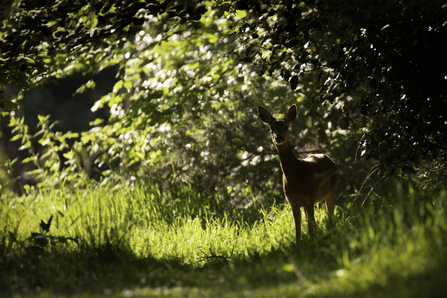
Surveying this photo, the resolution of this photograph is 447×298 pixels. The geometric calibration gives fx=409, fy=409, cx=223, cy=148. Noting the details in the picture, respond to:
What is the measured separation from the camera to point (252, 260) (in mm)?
4090

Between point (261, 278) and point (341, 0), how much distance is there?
2555mm

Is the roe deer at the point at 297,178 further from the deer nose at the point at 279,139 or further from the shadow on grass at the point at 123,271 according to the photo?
the shadow on grass at the point at 123,271

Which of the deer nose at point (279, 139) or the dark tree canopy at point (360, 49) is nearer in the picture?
the dark tree canopy at point (360, 49)

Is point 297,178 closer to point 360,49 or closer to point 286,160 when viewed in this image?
point 286,160

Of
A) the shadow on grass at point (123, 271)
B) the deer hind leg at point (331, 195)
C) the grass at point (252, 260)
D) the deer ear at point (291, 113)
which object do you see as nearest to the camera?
the grass at point (252, 260)

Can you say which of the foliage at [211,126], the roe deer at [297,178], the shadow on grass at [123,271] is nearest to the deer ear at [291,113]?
the roe deer at [297,178]

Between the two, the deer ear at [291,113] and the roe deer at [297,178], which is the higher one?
the deer ear at [291,113]

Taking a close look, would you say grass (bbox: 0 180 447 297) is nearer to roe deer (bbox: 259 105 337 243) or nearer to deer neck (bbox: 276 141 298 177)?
roe deer (bbox: 259 105 337 243)

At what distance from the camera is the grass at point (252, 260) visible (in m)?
2.74

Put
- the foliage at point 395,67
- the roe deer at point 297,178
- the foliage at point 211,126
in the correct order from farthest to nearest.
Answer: the foliage at point 211,126 < the roe deer at point 297,178 < the foliage at point 395,67

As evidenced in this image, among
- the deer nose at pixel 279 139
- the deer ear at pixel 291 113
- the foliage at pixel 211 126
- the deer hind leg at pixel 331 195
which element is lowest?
the deer hind leg at pixel 331 195

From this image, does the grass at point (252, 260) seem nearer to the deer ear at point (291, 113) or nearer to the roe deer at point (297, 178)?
the roe deer at point (297, 178)

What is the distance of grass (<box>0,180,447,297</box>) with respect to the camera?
2738mm

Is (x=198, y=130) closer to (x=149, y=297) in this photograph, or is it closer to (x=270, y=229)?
(x=270, y=229)
